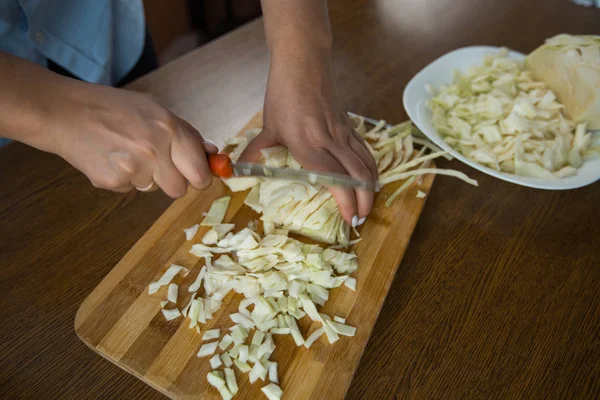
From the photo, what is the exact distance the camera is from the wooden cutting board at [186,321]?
0.93 metres

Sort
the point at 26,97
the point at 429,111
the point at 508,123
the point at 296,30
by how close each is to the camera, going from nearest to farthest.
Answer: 1. the point at 26,97
2. the point at 296,30
3. the point at 508,123
4. the point at 429,111

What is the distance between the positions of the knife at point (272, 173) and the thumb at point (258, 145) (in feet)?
0.68

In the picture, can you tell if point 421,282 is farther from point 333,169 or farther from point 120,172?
point 120,172

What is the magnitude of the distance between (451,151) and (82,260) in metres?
1.16

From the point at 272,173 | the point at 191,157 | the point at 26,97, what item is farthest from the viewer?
the point at 272,173

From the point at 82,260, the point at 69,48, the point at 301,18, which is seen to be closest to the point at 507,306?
the point at 301,18

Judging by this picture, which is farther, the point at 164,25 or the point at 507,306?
the point at 164,25

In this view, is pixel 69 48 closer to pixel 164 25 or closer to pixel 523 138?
pixel 523 138

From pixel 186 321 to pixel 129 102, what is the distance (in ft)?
1.77

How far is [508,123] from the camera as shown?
1.42 meters

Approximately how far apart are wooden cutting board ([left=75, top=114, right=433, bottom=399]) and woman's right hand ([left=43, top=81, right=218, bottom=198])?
28cm

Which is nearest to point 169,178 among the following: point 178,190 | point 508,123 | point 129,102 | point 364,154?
point 178,190

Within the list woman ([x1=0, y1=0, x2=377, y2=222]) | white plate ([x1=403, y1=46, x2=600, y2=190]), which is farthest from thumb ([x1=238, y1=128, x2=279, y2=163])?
white plate ([x1=403, y1=46, x2=600, y2=190])

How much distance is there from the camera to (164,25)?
11.6 ft
